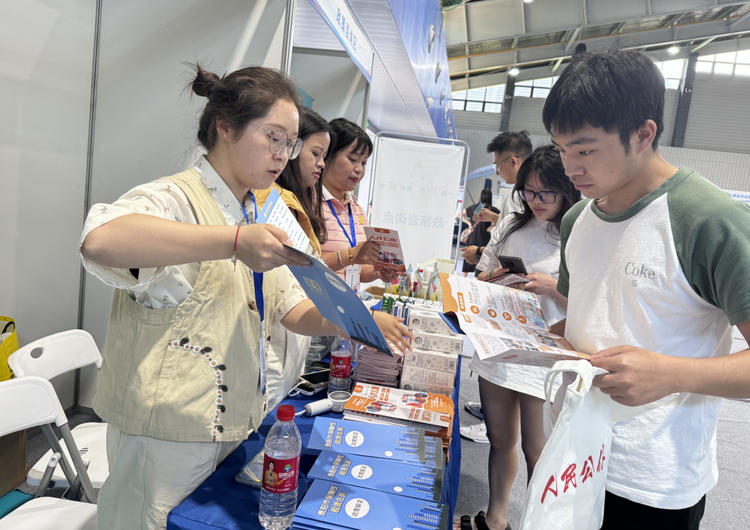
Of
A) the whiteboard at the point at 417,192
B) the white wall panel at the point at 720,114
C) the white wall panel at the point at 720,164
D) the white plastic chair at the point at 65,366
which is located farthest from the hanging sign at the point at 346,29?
the white wall panel at the point at 720,114

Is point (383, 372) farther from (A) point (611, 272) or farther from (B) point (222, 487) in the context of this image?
(A) point (611, 272)

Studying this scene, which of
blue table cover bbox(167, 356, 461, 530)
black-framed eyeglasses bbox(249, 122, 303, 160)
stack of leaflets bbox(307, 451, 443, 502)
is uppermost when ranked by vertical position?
black-framed eyeglasses bbox(249, 122, 303, 160)

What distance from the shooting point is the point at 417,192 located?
4859mm

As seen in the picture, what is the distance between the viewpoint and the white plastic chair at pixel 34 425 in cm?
135

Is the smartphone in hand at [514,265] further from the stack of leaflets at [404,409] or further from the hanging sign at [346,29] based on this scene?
the hanging sign at [346,29]

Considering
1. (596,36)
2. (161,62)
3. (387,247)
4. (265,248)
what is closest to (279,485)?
(265,248)

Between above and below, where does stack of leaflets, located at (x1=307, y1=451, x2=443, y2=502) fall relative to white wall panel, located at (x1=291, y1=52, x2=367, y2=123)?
below

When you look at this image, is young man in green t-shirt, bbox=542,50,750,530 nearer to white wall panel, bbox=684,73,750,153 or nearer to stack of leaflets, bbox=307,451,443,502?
stack of leaflets, bbox=307,451,443,502

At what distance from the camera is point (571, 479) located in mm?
884

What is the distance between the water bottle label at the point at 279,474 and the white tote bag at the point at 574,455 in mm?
440

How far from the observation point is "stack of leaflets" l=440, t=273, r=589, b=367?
0.96m

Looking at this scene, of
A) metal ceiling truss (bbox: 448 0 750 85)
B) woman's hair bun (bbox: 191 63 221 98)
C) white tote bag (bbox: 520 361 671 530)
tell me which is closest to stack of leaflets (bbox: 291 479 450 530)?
white tote bag (bbox: 520 361 671 530)

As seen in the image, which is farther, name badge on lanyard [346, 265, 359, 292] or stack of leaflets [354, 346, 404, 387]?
name badge on lanyard [346, 265, 359, 292]

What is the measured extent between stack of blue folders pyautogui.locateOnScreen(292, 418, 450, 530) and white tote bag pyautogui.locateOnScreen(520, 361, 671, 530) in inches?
9.5
